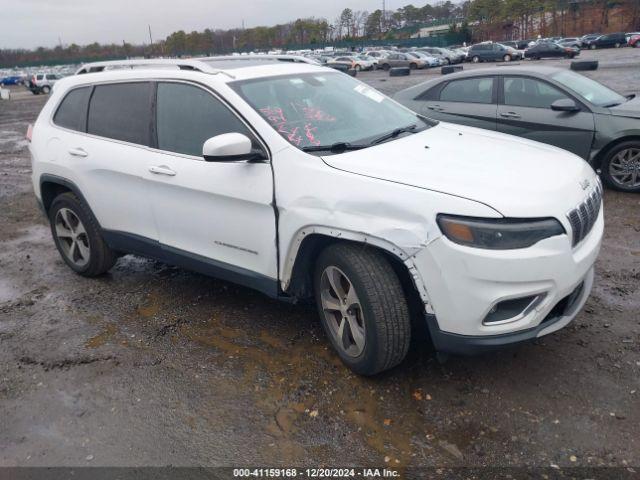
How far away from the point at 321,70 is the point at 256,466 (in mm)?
2948

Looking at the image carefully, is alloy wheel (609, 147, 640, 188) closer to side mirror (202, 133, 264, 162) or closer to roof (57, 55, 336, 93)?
roof (57, 55, 336, 93)

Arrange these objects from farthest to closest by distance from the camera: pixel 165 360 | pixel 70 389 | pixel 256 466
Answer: pixel 165 360 < pixel 70 389 < pixel 256 466

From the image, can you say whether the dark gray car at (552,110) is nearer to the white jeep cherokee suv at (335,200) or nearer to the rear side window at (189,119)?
the white jeep cherokee suv at (335,200)

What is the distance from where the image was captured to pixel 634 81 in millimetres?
20297

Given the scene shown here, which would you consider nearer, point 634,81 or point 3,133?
point 3,133

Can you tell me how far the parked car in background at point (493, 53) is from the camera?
44062 millimetres

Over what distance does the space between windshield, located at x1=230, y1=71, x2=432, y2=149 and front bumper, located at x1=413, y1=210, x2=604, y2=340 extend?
1151mm

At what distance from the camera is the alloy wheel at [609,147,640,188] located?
6504 mm

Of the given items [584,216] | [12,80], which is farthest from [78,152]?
[12,80]

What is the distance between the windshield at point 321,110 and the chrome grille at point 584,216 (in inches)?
50.3

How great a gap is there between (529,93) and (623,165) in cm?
147

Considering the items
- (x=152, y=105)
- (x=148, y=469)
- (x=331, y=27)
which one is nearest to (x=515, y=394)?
(x=148, y=469)

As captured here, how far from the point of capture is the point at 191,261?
3.95 meters

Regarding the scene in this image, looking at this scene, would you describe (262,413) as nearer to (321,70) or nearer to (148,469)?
(148,469)
